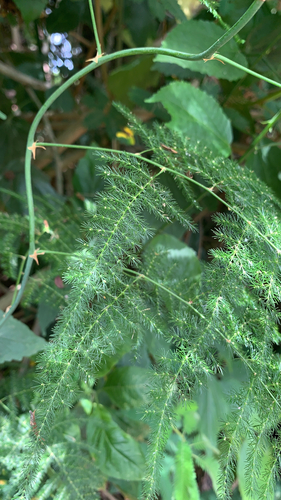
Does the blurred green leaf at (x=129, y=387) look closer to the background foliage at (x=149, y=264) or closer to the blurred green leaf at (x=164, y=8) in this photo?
the background foliage at (x=149, y=264)

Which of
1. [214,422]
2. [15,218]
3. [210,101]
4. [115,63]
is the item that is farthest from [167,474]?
[115,63]

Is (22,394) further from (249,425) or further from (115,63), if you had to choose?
(115,63)

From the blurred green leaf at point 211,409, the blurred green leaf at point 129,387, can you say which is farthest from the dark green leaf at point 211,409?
the blurred green leaf at point 129,387

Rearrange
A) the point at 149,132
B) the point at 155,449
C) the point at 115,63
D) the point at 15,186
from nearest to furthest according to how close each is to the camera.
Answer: the point at 155,449 → the point at 149,132 → the point at 15,186 → the point at 115,63

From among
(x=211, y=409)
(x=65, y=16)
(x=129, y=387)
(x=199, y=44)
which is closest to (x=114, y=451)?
(x=129, y=387)

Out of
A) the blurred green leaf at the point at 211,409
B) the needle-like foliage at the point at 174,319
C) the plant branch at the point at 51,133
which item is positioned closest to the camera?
the needle-like foliage at the point at 174,319

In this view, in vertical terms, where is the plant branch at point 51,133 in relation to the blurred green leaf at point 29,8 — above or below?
below
